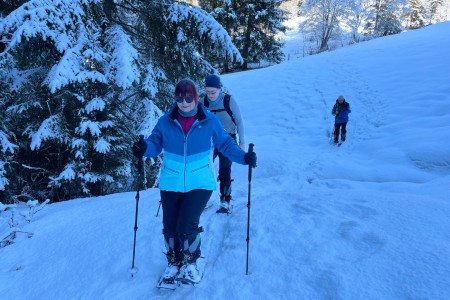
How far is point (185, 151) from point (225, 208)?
2131mm

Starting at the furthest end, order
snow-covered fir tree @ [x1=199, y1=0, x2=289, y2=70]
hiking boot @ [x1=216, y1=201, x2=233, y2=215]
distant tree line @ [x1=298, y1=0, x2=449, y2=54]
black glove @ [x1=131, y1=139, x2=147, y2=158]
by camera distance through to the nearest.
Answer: distant tree line @ [x1=298, y1=0, x2=449, y2=54] < snow-covered fir tree @ [x1=199, y1=0, x2=289, y2=70] < hiking boot @ [x1=216, y1=201, x2=233, y2=215] < black glove @ [x1=131, y1=139, x2=147, y2=158]

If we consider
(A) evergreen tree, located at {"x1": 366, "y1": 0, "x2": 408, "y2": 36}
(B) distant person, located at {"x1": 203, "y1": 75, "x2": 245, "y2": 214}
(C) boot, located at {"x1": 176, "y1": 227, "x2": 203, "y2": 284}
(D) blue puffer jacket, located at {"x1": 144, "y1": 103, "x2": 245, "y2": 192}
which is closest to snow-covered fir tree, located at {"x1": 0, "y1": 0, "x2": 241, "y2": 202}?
(B) distant person, located at {"x1": 203, "y1": 75, "x2": 245, "y2": 214}

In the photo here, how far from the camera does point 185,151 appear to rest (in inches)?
128

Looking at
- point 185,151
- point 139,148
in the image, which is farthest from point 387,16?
point 139,148

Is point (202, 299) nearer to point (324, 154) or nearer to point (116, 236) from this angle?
point (116, 236)

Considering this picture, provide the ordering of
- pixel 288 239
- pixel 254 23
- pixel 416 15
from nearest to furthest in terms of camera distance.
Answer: pixel 288 239 < pixel 254 23 < pixel 416 15

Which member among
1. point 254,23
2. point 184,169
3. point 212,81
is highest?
point 254,23

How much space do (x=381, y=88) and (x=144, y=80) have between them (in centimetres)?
1301

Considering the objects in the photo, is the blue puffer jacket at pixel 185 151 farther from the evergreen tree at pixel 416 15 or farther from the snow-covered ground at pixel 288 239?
the evergreen tree at pixel 416 15

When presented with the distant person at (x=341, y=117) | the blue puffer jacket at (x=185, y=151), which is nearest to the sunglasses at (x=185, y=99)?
the blue puffer jacket at (x=185, y=151)

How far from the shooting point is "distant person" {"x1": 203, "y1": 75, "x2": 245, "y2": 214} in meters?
4.71

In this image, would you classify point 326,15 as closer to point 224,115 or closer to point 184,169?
point 224,115

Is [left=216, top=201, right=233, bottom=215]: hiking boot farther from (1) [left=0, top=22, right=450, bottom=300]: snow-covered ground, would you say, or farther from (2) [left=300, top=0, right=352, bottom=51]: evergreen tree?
(2) [left=300, top=0, right=352, bottom=51]: evergreen tree

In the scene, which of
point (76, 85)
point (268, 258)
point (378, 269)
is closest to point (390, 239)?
point (378, 269)
